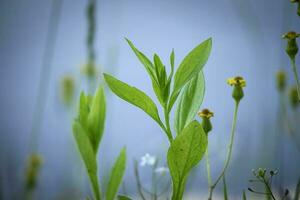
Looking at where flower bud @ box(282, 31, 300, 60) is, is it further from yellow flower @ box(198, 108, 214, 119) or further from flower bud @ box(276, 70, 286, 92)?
flower bud @ box(276, 70, 286, 92)

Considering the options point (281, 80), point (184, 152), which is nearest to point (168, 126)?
point (184, 152)

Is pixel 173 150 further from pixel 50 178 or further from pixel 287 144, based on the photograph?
pixel 50 178

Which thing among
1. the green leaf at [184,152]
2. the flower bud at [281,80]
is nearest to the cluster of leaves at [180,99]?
the green leaf at [184,152]

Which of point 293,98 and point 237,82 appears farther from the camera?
point 293,98

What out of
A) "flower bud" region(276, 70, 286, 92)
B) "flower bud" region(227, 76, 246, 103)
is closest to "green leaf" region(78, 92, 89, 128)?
"flower bud" region(227, 76, 246, 103)

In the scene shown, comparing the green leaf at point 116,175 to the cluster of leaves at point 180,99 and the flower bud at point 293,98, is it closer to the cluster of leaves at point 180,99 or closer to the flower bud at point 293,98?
the cluster of leaves at point 180,99

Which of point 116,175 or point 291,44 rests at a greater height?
point 291,44

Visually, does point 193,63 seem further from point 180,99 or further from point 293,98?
point 293,98
